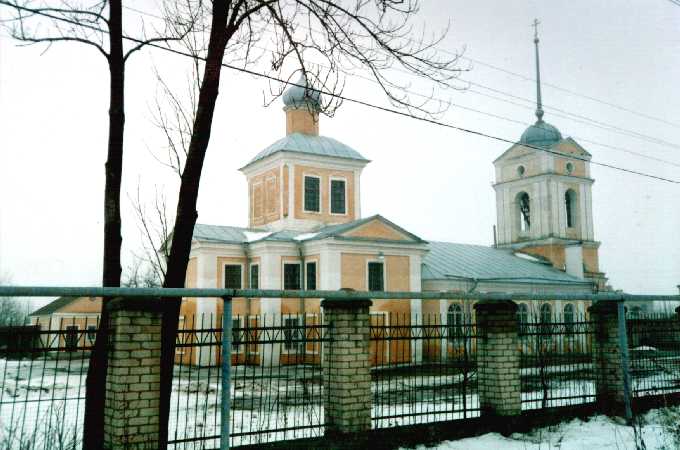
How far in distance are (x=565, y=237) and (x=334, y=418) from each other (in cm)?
3039

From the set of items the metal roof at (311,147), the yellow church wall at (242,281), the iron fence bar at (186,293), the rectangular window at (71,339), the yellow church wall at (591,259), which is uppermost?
the metal roof at (311,147)

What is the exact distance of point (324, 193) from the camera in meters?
28.6

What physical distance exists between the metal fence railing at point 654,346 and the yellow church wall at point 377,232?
46.7 ft

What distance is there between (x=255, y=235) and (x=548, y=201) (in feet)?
54.7

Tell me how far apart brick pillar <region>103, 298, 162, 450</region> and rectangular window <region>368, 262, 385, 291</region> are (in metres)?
18.8

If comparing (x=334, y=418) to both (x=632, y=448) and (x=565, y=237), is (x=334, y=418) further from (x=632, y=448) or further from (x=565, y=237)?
(x=565, y=237)

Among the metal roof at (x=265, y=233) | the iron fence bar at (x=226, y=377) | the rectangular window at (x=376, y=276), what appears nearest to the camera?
the iron fence bar at (x=226, y=377)

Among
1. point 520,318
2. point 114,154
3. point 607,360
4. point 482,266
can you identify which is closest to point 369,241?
point 482,266

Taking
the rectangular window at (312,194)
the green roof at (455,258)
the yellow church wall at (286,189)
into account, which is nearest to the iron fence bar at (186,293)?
the green roof at (455,258)

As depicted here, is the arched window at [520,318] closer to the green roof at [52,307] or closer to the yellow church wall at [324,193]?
the yellow church wall at [324,193]

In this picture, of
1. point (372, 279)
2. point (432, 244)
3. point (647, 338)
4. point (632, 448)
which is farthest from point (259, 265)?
point (632, 448)

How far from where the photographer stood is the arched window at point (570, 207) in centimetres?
3519

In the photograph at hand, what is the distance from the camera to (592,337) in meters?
9.10

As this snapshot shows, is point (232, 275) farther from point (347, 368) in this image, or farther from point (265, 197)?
point (347, 368)
